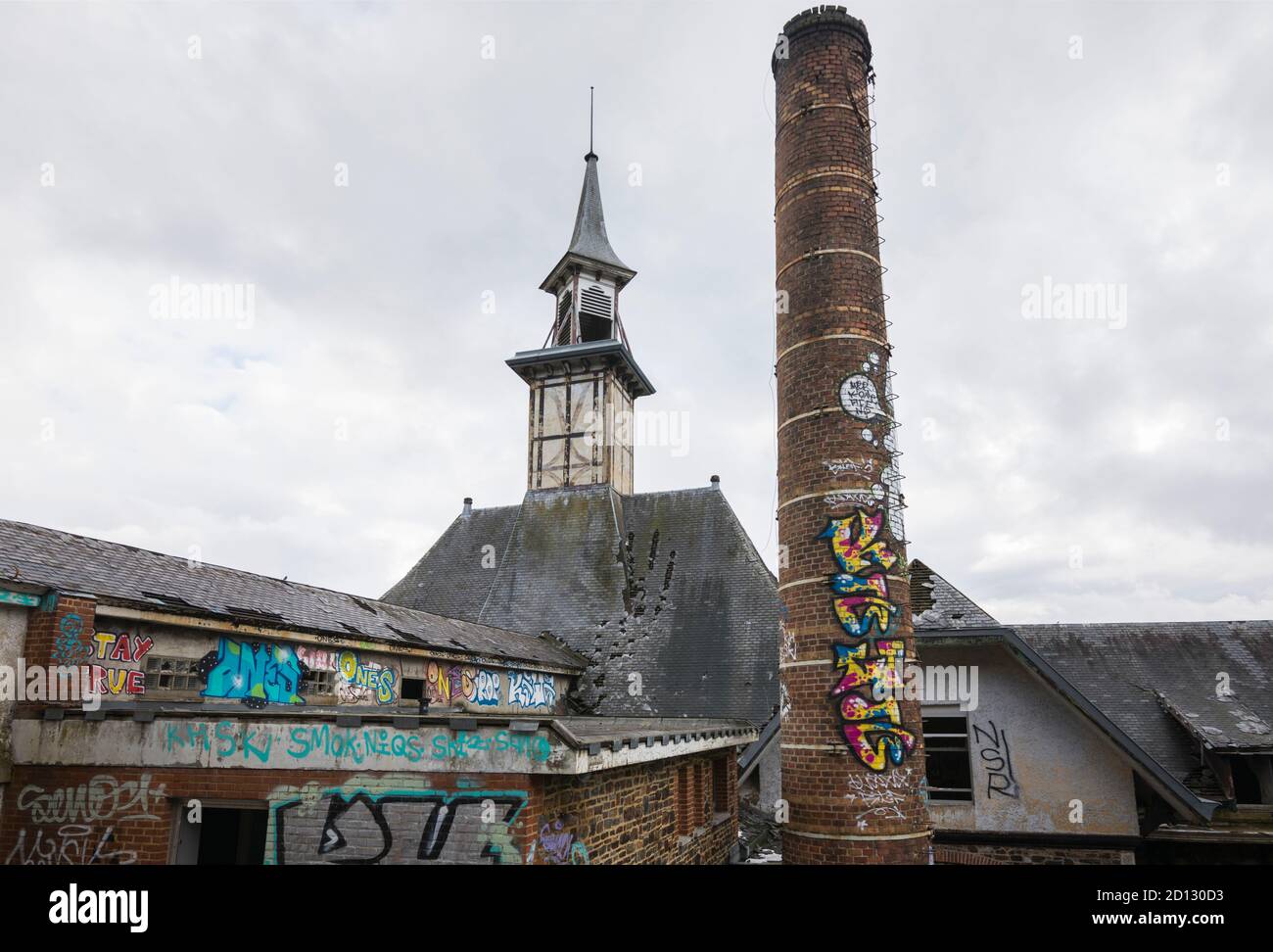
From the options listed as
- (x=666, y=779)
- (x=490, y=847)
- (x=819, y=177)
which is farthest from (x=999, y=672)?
(x=490, y=847)

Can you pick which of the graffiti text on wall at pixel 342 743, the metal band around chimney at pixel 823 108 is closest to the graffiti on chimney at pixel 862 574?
the graffiti text on wall at pixel 342 743

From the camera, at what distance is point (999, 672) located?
1380 centimetres

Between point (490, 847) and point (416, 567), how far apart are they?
2202 centimetres

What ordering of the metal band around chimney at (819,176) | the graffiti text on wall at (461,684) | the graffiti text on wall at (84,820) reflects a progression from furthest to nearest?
1. the graffiti text on wall at (461,684)
2. the metal band around chimney at (819,176)
3. the graffiti text on wall at (84,820)

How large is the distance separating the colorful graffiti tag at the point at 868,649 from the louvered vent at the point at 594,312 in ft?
71.0

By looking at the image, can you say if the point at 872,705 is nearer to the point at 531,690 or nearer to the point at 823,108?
the point at 823,108

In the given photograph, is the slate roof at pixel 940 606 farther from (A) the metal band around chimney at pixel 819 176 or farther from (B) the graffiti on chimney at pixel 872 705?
(A) the metal band around chimney at pixel 819 176

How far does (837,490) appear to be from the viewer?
36.2 feet

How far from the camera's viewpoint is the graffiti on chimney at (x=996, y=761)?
530 inches

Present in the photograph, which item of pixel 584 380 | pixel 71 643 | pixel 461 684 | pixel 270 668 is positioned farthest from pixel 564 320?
pixel 71 643

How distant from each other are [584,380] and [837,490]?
1962 centimetres

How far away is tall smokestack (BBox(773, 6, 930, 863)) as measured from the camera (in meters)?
10.3
